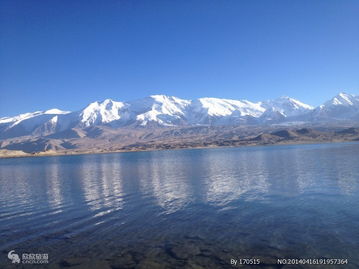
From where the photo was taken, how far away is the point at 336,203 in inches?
1640

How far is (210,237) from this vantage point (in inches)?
1184

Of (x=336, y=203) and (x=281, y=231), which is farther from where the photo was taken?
(x=336, y=203)

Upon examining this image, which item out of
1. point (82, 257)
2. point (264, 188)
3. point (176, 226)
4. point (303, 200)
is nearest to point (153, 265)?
point (82, 257)

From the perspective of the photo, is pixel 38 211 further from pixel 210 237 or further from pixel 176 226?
pixel 210 237

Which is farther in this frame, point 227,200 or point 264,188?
point 264,188

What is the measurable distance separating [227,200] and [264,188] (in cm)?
1314

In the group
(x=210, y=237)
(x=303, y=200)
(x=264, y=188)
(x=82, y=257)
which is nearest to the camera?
(x=82, y=257)

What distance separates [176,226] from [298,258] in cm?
1426

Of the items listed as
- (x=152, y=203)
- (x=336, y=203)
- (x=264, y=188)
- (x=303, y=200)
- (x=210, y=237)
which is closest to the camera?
(x=210, y=237)

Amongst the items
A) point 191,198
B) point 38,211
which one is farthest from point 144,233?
point 38,211

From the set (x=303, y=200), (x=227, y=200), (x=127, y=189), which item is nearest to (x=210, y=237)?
(x=227, y=200)

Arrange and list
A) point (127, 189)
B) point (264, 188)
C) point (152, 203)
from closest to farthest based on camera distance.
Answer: point (152, 203) < point (264, 188) < point (127, 189)

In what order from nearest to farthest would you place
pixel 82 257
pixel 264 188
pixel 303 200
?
pixel 82 257, pixel 303 200, pixel 264 188

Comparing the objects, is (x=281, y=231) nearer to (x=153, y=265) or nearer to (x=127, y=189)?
(x=153, y=265)
